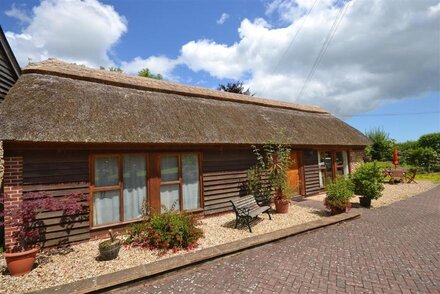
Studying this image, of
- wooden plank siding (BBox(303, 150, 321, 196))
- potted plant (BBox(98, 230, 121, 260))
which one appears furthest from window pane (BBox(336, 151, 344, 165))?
potted plant (BBox(98, 230, 121, 260))

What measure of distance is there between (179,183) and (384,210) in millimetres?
7578

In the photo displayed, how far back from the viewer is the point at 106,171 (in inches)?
278

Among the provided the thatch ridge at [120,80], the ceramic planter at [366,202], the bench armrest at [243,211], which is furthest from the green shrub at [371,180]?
the thatch ridge at [120,80]

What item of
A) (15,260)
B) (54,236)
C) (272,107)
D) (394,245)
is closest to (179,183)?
(54,236)

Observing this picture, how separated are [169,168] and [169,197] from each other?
901 mm

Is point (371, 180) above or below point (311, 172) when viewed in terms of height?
below

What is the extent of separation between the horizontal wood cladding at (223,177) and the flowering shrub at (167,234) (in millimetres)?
2317

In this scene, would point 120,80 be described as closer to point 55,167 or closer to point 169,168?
point 169,168

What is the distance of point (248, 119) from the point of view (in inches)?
435

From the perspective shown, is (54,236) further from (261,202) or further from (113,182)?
(261,202)

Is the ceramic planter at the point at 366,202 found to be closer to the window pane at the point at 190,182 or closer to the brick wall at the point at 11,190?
the window pane at the point at 190,182

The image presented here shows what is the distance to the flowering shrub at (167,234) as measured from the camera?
5.97 metres

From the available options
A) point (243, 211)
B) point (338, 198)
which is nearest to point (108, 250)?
point (243, 211)

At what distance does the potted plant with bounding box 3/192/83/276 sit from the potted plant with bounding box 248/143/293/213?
20.1 feet
